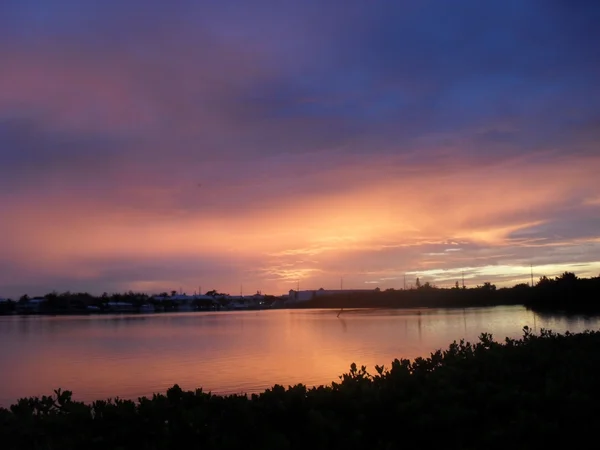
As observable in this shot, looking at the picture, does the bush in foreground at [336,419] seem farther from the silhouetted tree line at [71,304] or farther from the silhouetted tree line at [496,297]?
the silhouetted tree line at [71,304]

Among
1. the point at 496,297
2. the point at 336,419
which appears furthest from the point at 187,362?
the point at 496,297

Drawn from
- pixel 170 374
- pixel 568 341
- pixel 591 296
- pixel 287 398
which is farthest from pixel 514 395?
pixel 591 296

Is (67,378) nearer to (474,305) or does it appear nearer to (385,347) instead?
(385,347)

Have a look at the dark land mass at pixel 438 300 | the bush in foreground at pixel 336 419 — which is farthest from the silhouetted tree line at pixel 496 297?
the bush in foreground at pixel 336 419

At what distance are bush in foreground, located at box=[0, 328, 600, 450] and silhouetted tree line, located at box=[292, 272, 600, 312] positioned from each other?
219 ft

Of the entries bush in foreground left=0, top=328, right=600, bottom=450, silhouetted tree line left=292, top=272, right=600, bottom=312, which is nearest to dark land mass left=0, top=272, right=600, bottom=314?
silhouetted tree line left=292, top=272, right=600, bottom=312

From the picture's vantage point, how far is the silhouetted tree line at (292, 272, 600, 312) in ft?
228

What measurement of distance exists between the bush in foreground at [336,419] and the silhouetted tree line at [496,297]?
66.7m

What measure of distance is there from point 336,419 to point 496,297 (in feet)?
430

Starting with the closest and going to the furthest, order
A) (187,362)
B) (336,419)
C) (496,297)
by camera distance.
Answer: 1. (336,419)
2. (187,362)
3. (496,297)

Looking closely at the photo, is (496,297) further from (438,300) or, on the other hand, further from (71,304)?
(71,304)

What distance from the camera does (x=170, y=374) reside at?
2609 cm

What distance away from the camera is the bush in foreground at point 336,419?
18.3 ft

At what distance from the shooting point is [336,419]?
601cm
